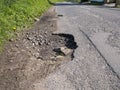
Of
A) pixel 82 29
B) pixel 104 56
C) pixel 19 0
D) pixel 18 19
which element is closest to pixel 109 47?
pixel 104 56

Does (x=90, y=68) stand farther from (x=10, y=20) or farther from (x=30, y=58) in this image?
(x=10, y=20)

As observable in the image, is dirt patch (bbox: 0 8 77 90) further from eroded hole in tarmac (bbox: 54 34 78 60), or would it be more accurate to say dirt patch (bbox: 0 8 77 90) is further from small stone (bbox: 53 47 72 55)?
small stone (bbox: 53 47 72 55)

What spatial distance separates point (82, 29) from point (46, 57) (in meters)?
4.51

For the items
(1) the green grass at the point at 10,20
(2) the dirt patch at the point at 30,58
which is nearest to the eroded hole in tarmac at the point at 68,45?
(2) the dirt patch at the point at 30,58

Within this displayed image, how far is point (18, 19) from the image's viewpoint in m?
11.9

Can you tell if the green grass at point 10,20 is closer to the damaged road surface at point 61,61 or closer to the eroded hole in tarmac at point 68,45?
the damaged road surface at point 61,61

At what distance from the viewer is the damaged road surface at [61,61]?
591 centimetres

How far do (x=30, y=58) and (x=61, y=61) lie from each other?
92cm

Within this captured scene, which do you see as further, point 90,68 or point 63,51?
point 63,51

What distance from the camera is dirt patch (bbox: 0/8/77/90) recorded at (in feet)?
20.3

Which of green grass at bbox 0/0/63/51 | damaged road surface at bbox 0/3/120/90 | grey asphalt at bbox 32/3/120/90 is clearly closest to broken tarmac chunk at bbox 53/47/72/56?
damaged road surface at bbox 0/3/120/90

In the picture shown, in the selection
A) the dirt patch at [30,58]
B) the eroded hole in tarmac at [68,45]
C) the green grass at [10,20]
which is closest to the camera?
the dirt patch at [30,58]

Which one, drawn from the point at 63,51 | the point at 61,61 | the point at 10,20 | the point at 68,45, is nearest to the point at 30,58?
the point at 61,61

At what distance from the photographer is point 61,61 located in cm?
744
